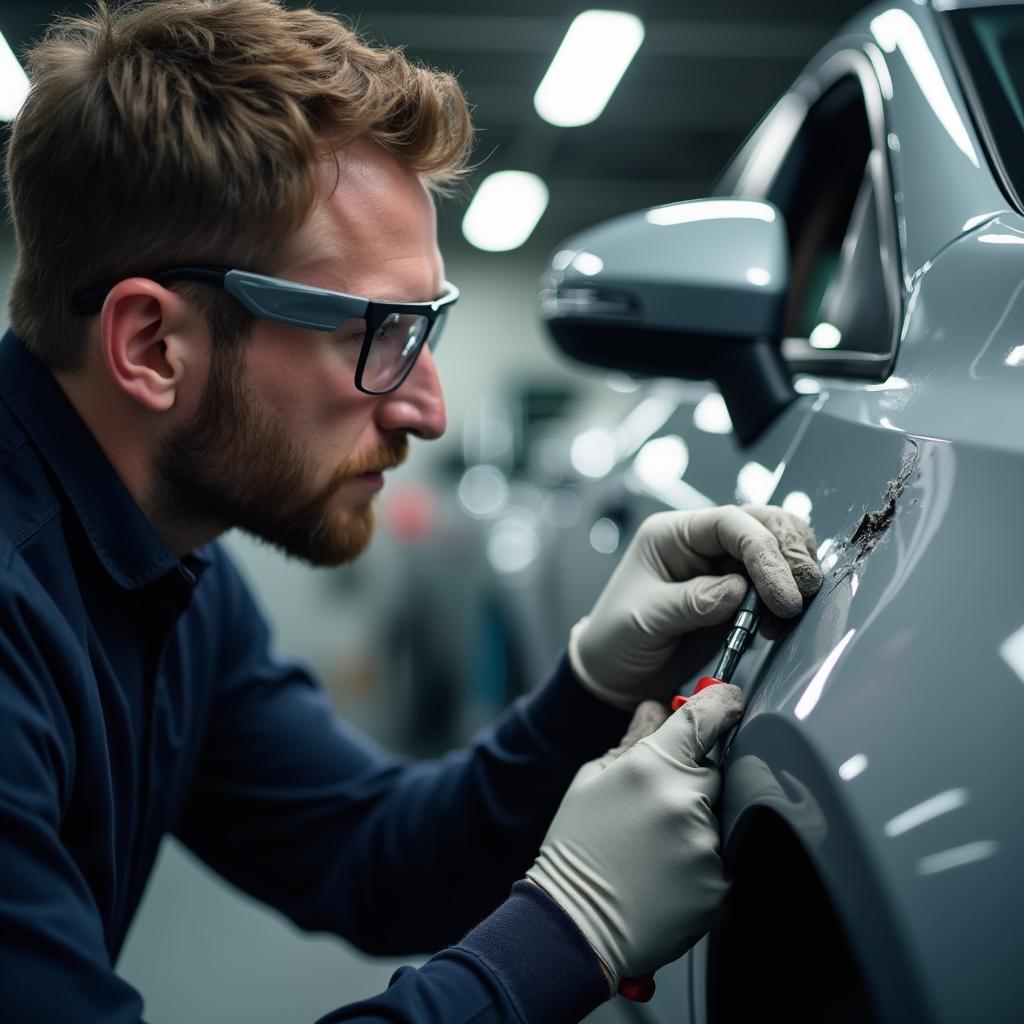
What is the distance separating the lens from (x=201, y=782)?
1.39 m

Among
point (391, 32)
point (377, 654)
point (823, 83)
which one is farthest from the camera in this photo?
point (377, 654)

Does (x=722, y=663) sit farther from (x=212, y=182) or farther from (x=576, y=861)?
(x=212, y=182)

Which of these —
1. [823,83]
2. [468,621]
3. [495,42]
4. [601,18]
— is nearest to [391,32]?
[495,42]

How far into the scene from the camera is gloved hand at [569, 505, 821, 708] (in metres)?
0.76

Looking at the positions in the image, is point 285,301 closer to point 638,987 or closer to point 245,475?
point 245,475

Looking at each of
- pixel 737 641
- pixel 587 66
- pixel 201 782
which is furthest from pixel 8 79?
pixel 737 641

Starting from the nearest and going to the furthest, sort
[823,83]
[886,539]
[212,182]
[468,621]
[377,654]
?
[886,539] → [212,182] → [823,83] → [468,621] → [377,654]

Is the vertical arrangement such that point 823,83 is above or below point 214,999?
above

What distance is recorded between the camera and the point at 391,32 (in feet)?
15.4

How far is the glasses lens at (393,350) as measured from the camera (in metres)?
1.07

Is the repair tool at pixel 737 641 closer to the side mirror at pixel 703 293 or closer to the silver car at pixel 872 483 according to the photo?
the silver car at pixel 872 483

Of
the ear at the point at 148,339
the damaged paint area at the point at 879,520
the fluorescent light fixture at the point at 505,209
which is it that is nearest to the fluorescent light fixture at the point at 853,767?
the damaged paint area at the point at 879,520

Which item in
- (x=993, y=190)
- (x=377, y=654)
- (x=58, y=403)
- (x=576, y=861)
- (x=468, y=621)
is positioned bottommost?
(x=377, y=654)

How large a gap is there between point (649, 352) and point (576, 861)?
0.51 meters
